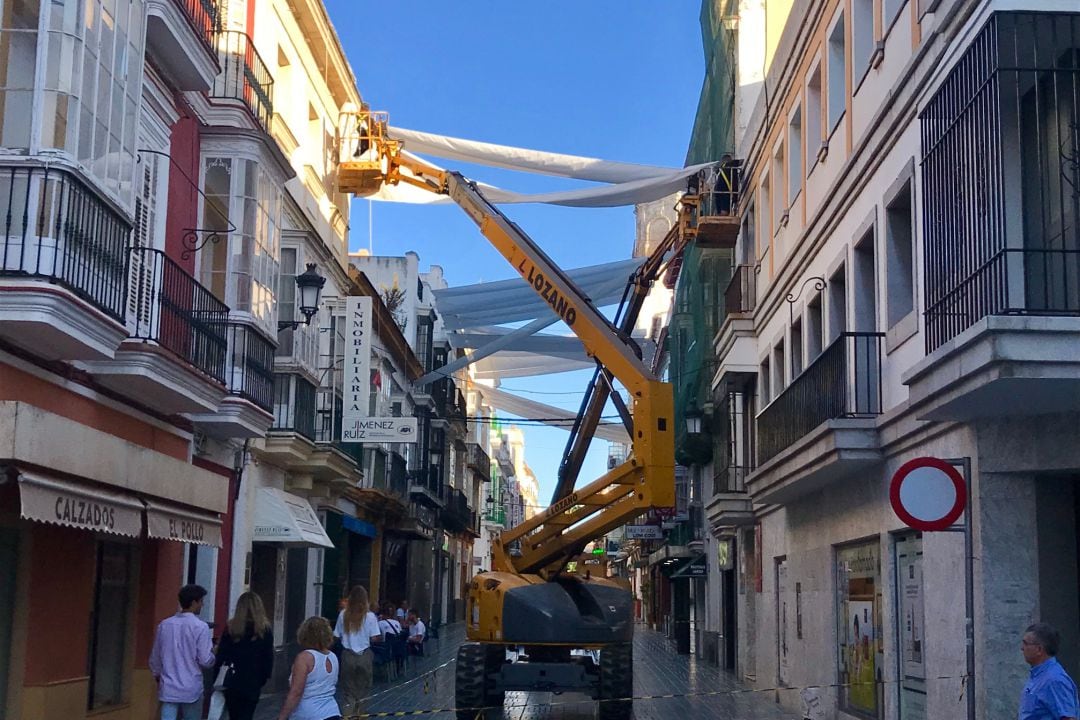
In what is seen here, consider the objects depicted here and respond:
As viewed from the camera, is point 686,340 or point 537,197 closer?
point 537,197

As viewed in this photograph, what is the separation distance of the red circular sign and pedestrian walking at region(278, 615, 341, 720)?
3.96 metres

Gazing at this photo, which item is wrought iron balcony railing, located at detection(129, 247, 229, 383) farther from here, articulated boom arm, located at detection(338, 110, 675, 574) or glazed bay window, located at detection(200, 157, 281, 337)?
articulated boom arm, located at detection(338, 110, 675, 574)

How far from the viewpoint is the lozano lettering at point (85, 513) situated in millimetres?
10500

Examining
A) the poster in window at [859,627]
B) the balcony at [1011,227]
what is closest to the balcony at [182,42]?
the balcony at [1011,227]

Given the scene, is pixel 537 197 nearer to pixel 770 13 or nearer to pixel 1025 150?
pixel 770 13

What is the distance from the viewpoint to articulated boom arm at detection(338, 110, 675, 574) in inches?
680

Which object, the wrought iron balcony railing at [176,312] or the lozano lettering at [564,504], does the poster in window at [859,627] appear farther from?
the wrought iron balcony railing at [176,312]

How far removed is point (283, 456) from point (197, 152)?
6604mm

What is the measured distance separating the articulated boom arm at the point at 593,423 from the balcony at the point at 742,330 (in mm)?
5040

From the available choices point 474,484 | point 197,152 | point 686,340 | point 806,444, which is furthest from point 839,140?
point 474,484

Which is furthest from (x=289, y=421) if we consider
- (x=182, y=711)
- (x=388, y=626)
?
(x=182, y=711)

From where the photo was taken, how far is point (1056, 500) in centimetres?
1104

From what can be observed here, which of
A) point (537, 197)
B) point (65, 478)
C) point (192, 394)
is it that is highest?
point (537, 197)

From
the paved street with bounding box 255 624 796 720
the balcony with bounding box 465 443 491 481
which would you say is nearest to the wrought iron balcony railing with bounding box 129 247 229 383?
the paved street with bounding box 255 624 796 720
